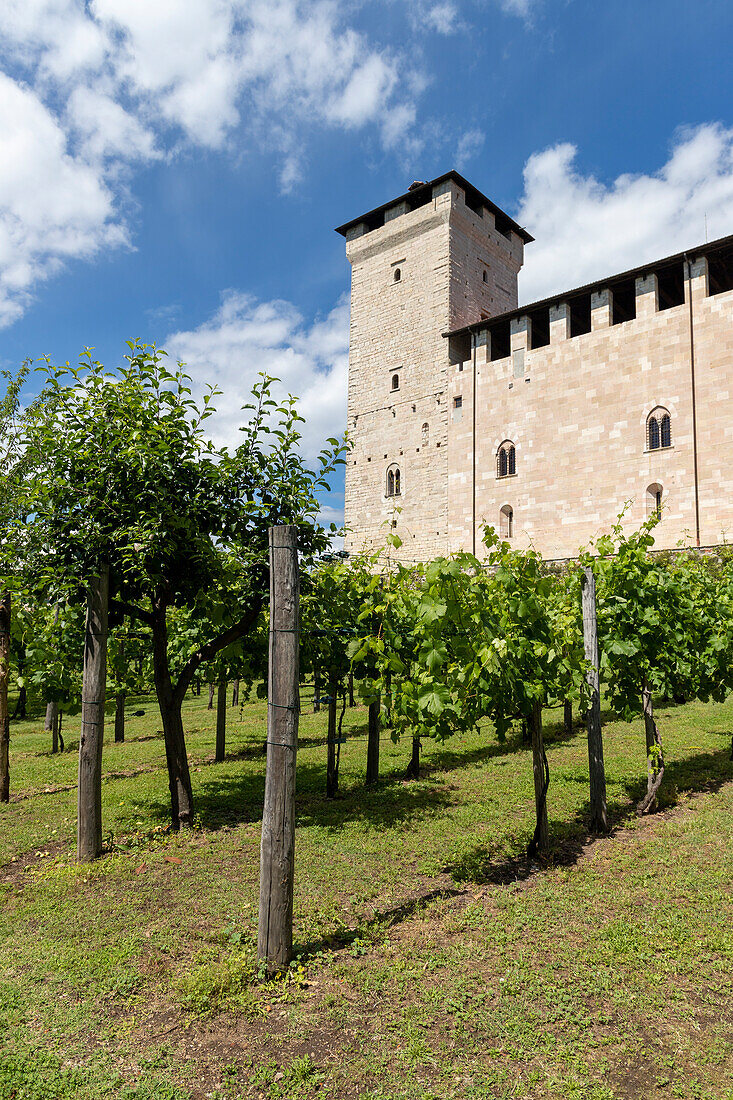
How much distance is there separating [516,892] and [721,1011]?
4.69 feet

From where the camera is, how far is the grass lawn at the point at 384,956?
2.63 meters

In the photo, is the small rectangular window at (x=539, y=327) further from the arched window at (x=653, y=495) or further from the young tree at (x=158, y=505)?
the young tree at (x=158, y=505)

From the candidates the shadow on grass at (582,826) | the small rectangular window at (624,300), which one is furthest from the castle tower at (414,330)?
the shadow on grass at (582,826)

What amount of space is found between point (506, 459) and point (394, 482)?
591 centimetres

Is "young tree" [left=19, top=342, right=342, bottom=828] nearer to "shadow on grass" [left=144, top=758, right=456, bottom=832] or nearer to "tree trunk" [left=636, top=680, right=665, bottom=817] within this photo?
"shadow on grass" [left=144, top=758, right=456, bottom=832]

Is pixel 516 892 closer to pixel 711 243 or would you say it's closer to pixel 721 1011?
pixel 721 1011

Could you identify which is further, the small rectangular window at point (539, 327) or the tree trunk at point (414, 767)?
the small rectangular window at point (539, 327)

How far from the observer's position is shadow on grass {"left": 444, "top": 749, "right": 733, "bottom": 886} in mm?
4641

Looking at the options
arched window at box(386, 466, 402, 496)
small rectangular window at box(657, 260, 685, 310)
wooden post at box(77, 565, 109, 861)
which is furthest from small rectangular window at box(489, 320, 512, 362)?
wooden post at box(77, 565, 109, 861)

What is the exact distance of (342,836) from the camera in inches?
217

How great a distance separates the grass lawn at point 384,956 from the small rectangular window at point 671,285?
22.1 meters

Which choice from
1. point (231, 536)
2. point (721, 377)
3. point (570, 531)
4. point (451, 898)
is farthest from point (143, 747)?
point (721, 377)

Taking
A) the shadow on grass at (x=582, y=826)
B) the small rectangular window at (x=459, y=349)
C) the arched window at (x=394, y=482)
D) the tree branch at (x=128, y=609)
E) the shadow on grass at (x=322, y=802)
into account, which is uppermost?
the small rectangular window at (x=459, y=349)

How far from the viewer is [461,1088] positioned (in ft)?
8.29
